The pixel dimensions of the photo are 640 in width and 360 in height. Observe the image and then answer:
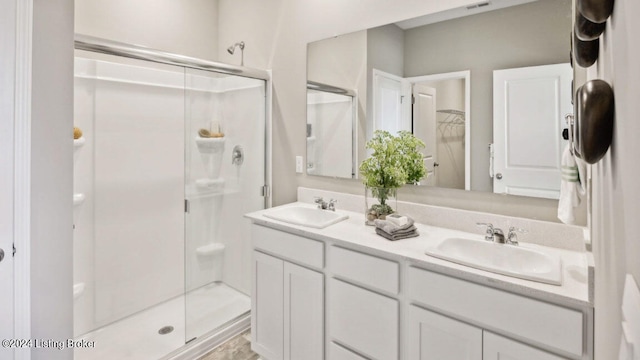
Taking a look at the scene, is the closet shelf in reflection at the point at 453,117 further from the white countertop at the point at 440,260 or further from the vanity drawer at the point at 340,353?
the vanity drawer at the point at 340,353

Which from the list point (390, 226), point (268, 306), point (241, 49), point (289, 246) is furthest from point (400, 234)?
point (241, 49)

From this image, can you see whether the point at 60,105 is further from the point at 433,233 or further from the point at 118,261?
the point at 433,233

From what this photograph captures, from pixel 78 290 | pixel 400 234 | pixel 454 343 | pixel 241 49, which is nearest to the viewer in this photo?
pixel 454 343

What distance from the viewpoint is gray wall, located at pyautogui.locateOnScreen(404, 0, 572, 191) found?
1.51m

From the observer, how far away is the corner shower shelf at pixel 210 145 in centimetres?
239

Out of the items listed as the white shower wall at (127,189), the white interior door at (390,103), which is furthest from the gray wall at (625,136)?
the white shower wall at (127,189)

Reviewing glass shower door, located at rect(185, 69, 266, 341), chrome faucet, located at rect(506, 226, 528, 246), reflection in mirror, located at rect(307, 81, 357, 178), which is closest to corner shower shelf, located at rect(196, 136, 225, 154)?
glass shower door, located at rect(185, 69, 266, 341)

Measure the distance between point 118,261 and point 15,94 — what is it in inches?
63.7

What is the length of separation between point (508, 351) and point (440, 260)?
0.37 m

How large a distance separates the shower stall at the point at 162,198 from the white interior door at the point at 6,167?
2.76 ft

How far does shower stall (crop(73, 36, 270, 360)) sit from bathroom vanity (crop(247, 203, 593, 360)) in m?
0.62

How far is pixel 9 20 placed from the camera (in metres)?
1.25

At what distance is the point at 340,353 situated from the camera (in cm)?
167

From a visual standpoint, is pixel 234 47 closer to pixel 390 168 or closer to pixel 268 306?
pixel 390 168
